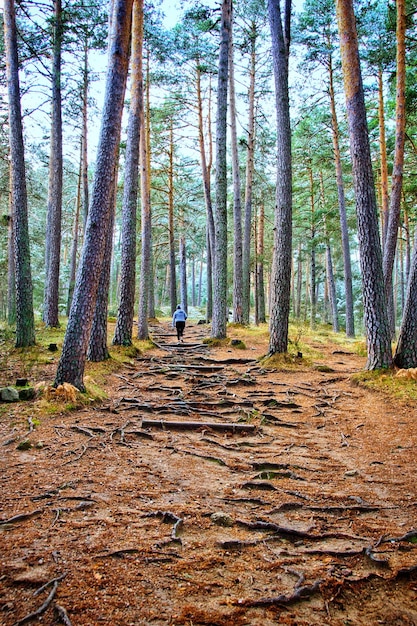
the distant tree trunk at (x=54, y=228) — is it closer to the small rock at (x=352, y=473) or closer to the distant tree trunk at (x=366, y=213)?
the distant tree trunk at (x=366, y=213)

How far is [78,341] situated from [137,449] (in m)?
2.73

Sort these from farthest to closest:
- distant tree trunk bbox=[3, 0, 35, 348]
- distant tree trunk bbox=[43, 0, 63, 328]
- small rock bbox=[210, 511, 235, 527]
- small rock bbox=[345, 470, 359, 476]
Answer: distant tree trunk bbox=[43, 0, 63, 328] < distant tree trunk bbox=[3, 0, 35, 348] < small rock bbox=[345, 470, 359, 476] < small rock bbox=[210, 511, 235, 527]

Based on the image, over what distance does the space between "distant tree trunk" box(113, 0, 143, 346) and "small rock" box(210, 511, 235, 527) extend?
30.6 ft

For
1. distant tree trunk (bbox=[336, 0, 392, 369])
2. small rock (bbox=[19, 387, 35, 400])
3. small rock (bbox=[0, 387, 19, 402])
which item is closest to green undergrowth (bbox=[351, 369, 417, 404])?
distant tree trunk (bbox=[336, 0, 392, 369])

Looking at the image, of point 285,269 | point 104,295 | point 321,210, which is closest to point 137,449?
point 104,295

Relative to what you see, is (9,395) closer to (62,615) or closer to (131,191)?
(62,615)

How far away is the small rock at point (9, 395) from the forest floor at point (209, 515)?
0.38 metres

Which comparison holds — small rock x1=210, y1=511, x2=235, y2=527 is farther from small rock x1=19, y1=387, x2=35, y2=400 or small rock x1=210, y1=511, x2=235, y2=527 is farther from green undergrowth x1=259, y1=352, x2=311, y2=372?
green undergrowth x1=259, y1=352, x2=311, y2=372

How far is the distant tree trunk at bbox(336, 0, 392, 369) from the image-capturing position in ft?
26.0


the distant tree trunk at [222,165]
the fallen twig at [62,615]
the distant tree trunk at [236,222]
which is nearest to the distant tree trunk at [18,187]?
the distant tree trunk at [222,165]

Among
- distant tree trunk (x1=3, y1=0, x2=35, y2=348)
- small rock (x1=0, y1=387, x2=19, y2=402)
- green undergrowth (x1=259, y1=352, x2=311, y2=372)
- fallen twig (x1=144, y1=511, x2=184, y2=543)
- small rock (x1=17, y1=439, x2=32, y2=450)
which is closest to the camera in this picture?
fallen twig (x1=144, y1=511, x2=184, y2=543)

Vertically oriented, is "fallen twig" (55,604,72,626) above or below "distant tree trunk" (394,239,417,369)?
below

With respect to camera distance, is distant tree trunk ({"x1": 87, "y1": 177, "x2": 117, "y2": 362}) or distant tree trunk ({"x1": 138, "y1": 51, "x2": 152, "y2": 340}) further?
distant tree trunk ({"x1": 138, "y1": 51, "x2": 152, "y2": 340})

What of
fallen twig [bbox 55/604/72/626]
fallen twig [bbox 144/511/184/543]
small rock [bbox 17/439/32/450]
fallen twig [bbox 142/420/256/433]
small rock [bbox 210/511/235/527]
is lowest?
fallen twig [bbox 142/420/256/433]
